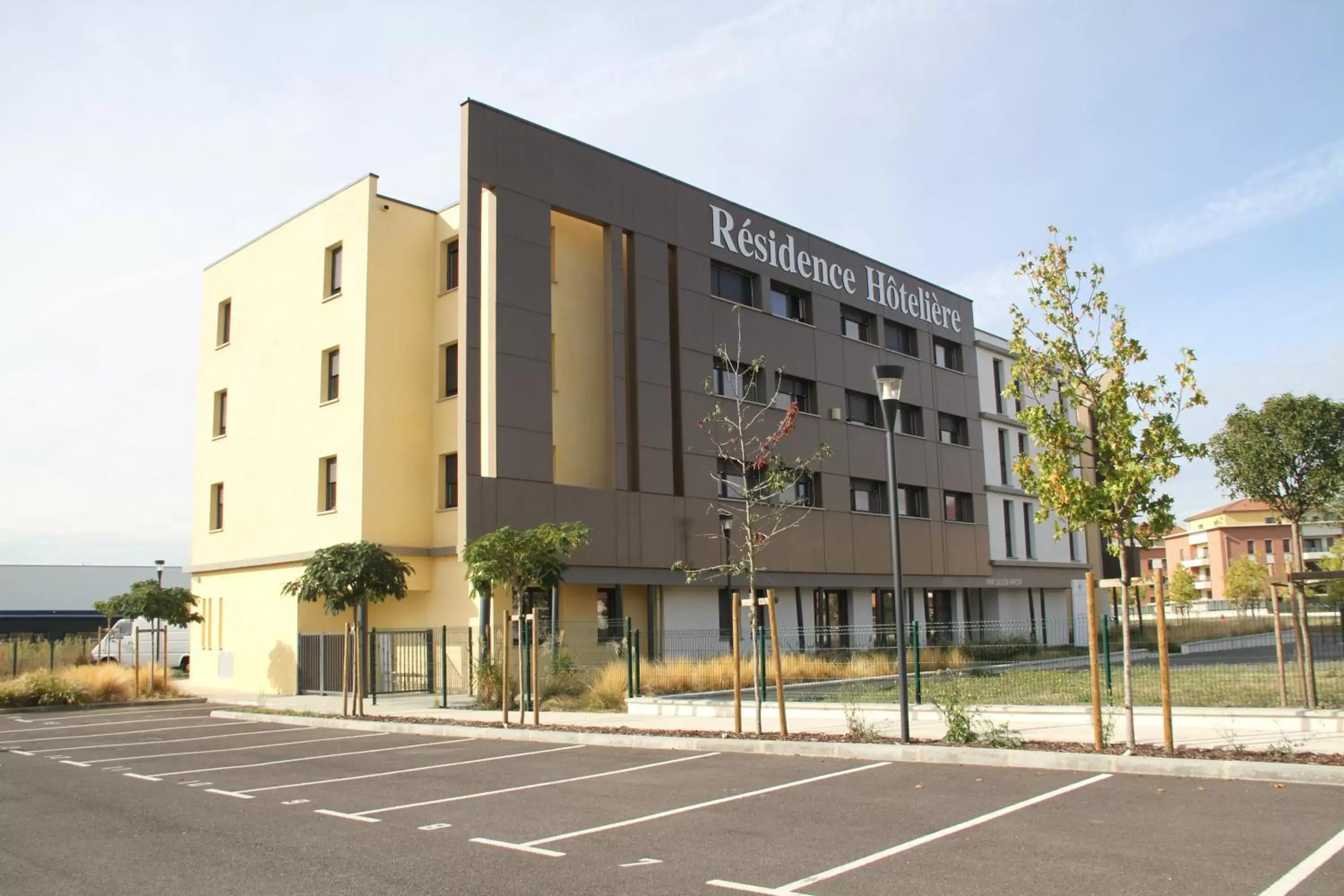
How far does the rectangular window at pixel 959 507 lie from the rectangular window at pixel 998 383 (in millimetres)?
3923

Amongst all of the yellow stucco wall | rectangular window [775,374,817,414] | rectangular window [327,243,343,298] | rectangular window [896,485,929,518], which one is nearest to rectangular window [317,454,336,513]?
rectangular window [327,243,343,298]

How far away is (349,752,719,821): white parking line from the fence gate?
48.5 feet

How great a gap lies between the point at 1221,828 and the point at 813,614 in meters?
27.5

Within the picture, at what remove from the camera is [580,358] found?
99.1 ft

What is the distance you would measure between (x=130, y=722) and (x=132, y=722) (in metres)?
0.05

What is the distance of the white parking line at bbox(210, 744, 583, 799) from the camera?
11.6 m

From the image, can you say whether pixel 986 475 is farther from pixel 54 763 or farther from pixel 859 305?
pixel 54 763

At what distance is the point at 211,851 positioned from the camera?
833 cm

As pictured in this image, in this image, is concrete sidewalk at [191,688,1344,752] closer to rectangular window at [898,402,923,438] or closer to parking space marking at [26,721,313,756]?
parking space marking at [26,721,313,756]

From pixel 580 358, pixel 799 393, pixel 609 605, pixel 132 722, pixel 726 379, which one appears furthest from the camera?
pixel 799 393

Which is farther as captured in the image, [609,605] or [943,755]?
[609,605]

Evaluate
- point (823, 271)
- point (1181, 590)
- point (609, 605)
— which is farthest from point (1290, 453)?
point (1181, 590)

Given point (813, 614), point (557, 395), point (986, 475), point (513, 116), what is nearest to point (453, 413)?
point (557, 395)

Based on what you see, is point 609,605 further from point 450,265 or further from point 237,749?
point 237,749
